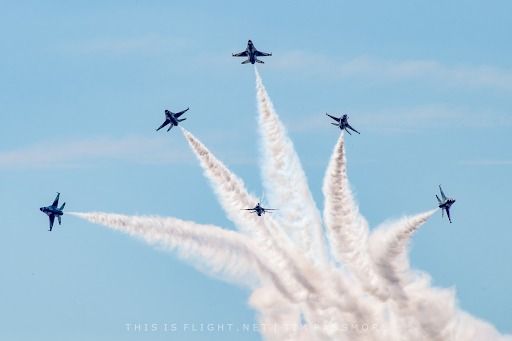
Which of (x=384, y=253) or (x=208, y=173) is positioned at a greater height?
(x=208, y=173)

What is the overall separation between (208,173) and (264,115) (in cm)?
858

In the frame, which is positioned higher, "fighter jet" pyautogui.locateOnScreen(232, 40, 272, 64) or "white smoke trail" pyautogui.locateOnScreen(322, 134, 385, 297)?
"fighter jet" pyautogui.locateOnScreen(232, 40, 272, 64)

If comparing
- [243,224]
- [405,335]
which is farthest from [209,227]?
[405,335]

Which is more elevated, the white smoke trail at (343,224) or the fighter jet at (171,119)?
the fighter jet at (171,119)

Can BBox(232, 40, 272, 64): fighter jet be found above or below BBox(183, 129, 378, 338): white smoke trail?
above

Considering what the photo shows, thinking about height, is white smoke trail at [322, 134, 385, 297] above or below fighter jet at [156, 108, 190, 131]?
below

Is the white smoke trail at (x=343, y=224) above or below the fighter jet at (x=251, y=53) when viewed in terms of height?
below

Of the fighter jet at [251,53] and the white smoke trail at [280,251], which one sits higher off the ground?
the fighter jet at [251,53]

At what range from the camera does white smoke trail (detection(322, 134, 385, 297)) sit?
477 feet

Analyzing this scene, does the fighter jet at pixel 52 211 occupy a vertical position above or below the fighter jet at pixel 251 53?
below

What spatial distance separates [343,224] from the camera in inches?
5738

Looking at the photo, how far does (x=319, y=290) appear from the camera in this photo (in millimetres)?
147500

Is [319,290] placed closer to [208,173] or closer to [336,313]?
[336,313]

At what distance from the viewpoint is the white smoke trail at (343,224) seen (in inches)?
5719
